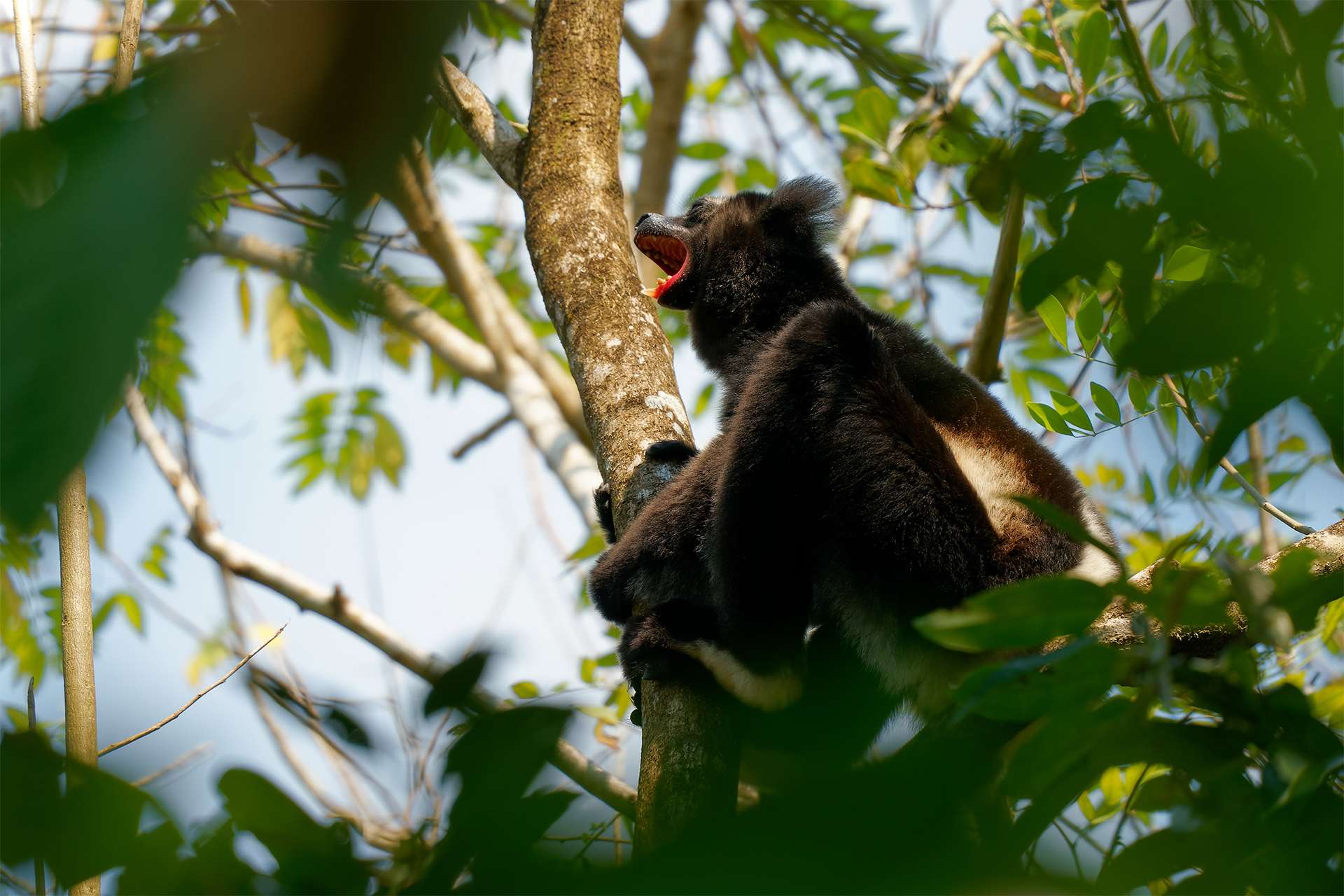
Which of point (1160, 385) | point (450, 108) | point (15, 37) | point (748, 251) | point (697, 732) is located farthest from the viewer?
point (748, 251)

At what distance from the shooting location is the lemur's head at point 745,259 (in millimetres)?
5035

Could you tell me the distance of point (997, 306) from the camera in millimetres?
5570

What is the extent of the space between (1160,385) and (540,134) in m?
2.81

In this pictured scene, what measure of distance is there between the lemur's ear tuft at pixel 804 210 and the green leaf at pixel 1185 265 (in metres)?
2.54

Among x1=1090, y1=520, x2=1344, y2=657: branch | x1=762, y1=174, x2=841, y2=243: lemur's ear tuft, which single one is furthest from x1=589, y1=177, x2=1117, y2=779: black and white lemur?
x1=762, y1=174, x2=841, y2=243: lemur's ear tuft

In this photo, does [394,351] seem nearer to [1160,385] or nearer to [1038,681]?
[1160,385]

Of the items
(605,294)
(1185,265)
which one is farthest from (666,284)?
(1185,265)

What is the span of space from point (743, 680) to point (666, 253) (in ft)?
9.45

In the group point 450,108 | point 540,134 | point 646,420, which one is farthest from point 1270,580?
point 540,134

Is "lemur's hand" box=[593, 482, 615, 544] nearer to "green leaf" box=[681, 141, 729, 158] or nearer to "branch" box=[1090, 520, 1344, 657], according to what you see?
"branch" box=[1090, 520, 1344, 657]

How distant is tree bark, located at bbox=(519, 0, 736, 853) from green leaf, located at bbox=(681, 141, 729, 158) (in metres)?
3.77

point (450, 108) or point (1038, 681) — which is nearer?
point (450, 108)

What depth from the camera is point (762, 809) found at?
0.93 metres

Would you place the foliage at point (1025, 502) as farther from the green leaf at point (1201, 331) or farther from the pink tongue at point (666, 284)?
the pink tongue at point (666, 284)
